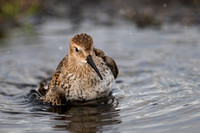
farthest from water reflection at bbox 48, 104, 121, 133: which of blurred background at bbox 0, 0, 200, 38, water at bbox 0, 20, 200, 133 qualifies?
blurred background at bbox 0, 0, 200, 38

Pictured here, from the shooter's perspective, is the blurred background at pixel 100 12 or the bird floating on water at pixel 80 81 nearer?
the bird floating on water at pixel 80 81

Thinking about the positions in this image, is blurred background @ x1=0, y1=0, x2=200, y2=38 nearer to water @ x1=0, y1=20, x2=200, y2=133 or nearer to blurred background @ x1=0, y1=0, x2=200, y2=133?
blurred background @ x1=0, y1=0, x2=200, y2=133

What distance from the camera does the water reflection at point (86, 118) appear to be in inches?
233

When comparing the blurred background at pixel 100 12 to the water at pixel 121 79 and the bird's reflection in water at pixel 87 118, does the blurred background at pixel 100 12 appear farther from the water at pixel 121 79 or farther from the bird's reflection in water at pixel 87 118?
the bird's reflection in water at pixel 87 118

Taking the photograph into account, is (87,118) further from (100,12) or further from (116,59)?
(100,12)

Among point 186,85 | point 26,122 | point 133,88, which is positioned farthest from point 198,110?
point 26,122

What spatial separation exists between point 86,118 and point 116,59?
4.12 meters

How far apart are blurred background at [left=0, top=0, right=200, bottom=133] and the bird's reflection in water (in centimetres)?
2

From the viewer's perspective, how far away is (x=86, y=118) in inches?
251

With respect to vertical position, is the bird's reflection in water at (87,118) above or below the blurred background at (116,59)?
below

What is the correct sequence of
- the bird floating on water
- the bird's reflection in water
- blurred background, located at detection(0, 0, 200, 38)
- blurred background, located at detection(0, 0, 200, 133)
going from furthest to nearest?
1. blurred background, located at detection(0, 0, 200, 38)
2. the bird floating on water
3. blurred background, located at detection(0, 0, 200, 133)
4. the bird's reflection in water

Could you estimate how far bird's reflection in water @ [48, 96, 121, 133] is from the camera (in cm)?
591

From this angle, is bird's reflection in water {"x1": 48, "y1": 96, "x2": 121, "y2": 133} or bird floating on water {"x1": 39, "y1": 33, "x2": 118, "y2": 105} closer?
bird's reflection in water {"x1": 48, "y1": 96, "x2": 121, "y2": 133}

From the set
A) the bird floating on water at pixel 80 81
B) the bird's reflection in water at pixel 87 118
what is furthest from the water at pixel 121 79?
the bird floating on water at pixel 80 81
